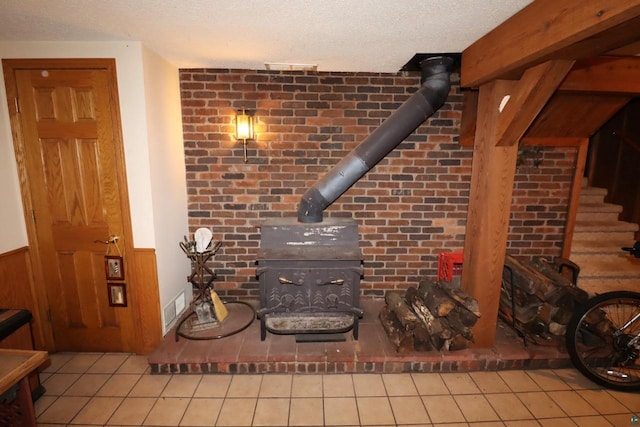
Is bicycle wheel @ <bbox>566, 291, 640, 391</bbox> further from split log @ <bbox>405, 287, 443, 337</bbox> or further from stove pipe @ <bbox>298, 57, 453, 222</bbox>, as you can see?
stove pipe @ <bbox>298, 57, 453, 222</bbox>

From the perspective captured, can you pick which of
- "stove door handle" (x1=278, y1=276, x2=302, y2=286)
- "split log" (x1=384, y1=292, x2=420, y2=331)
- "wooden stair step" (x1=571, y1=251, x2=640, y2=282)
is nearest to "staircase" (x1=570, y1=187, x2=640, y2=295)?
"wooden stair step" (x1=571, y1=251, x2=640, y2=282)

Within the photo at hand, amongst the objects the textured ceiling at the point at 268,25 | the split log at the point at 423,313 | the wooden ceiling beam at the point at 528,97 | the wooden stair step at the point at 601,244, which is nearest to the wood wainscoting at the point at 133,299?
the textured ceiling at the point at 268,25

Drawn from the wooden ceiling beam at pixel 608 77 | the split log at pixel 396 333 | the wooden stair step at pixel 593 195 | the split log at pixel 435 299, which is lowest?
the split log at pixel 396 333

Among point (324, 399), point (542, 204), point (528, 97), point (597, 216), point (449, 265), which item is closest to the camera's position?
point (528, 97)

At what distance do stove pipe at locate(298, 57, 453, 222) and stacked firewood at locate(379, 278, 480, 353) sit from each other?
1165 mm

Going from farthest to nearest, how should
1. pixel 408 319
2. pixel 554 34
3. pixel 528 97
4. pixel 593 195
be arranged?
pixel 593 195
pixel 408 319
pixel 528 97
pixel 554 34

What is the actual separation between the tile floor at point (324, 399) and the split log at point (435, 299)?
1.59ft

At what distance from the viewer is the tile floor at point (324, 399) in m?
1.93

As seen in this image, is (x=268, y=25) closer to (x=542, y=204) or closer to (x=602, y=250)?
(x=542, y=204)

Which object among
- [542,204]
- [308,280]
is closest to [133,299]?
[308,280]

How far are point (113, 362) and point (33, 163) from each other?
170 centimetres

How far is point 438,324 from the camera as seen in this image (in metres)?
2.42

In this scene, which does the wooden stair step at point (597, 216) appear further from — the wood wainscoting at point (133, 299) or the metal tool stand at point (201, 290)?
the wood wainscoting at point (133, 299)

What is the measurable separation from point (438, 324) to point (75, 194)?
3086 mm
